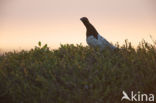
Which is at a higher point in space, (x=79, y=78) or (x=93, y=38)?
(x=93, y=38)

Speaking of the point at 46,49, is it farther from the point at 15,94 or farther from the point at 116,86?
the point at 116,86

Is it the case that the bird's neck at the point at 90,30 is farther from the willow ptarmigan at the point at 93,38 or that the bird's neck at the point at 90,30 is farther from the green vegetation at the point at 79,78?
the green vegetation at the point at 79,78

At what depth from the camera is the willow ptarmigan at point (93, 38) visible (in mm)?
8945

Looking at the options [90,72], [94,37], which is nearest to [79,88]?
[90,72]

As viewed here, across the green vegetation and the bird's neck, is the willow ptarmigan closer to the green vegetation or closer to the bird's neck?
the bird's neck

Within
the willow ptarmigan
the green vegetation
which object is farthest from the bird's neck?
the green vegetation

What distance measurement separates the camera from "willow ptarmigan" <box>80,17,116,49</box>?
8945mm

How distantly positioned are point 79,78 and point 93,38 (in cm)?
337

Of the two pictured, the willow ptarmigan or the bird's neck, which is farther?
the bird's neck

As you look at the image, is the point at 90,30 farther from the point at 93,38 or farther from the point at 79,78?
the point at 79,78

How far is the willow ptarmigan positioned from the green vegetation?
1.29m

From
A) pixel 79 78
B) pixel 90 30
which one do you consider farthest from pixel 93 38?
pixel 79 78

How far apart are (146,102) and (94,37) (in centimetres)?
365

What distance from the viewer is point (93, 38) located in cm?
940
